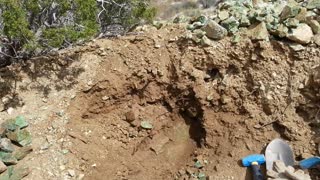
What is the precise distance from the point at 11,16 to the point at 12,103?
0.90 meters

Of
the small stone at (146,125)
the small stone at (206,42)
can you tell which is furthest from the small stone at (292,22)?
the small stone at (146,125)

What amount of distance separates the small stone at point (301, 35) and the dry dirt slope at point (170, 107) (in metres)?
0.10

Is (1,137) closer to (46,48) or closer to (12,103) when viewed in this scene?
(12,103)

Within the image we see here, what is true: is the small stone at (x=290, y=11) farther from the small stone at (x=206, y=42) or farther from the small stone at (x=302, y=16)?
the small stone at (x=206, y=42)

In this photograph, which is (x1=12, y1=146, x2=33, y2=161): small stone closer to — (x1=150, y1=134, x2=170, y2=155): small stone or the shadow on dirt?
the shadow on dirt

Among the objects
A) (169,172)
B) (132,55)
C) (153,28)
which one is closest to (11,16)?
(132,55)

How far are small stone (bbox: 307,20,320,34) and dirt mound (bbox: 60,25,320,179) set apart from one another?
0.66 ft

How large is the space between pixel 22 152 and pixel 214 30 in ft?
6.92

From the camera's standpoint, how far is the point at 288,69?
3523mm

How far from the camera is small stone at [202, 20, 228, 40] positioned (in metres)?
3.66

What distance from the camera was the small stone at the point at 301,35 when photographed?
3.47 meters

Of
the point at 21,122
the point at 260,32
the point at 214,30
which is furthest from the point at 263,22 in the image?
the point at 21,122

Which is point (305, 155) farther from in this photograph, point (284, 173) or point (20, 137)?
point (20, 137)

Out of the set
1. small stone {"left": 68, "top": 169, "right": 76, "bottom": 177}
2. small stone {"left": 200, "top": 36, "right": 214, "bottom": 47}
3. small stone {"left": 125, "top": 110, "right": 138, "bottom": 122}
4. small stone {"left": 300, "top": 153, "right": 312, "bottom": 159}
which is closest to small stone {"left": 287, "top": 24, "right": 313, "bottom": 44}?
small stone {"left": 200, "top": 36, "right": 214, "bottom": 47}
